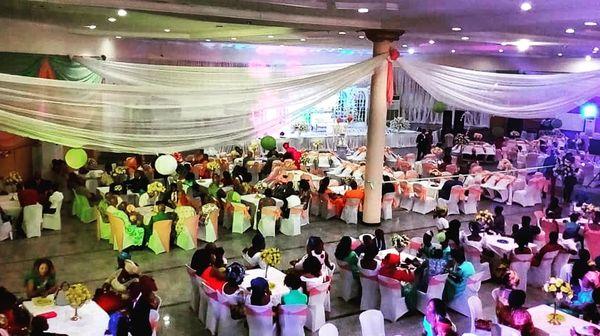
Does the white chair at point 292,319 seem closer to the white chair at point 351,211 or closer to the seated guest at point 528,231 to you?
the seated guest at point 528,231

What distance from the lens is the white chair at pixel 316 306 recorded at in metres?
7.72

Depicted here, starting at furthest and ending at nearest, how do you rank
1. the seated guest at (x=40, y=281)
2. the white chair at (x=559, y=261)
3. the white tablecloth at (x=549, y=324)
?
the white chair at (x=559, y=261), the seated guest at (x=40, y=281), the white tablecloth at (x=549, y=324)

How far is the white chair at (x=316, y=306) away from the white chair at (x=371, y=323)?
4.70 feet

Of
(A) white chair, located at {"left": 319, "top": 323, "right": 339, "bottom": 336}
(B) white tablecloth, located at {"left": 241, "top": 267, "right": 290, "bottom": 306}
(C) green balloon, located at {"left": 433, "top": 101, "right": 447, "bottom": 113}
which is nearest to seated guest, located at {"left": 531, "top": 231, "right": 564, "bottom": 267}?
(B) white tablecloth, located at {"left": 241, "top": 267, "right": 290, "bottom": 306}

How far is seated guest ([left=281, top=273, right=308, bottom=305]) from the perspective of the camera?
23.2 feet

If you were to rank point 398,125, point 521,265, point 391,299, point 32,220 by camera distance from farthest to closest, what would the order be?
point 398,125
point 32,220
point 521,265
point 391,299

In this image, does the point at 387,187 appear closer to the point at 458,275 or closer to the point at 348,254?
the point at 348,254

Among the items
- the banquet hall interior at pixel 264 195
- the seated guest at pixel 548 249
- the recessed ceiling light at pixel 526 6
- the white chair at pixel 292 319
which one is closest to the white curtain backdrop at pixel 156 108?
the banquet hall interior at pixel 264 195

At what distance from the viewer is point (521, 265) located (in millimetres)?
9344

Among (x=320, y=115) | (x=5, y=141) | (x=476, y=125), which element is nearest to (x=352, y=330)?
→ (x=5, y=141)

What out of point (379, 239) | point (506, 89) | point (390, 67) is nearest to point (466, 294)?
point (379, 239)

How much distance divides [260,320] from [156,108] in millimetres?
2711

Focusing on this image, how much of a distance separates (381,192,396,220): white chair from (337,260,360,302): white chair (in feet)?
14.8

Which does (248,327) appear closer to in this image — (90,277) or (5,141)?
(90,277)
